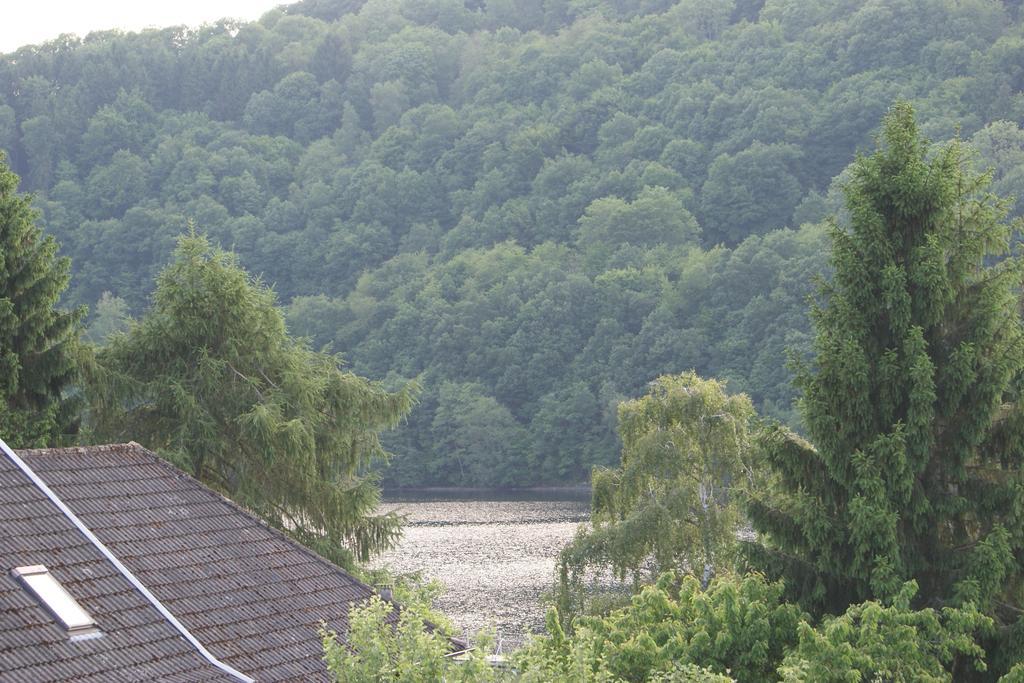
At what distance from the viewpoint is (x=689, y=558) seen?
29.3 metres

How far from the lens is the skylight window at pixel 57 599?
10.4 meters

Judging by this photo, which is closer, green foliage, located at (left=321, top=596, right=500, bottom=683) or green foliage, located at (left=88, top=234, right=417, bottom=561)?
green foliage, located at (left=321, top=596, right=500, bottom=683)

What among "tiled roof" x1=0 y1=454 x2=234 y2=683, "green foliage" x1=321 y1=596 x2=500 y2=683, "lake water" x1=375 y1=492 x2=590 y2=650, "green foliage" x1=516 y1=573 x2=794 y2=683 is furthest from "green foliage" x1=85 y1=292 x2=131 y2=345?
"green foliage" x1=321 y1=596 x2=500 y2=683

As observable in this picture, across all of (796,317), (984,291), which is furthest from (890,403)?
(796,317)

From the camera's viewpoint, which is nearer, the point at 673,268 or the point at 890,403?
the point at 890,403

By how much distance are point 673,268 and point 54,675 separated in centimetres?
9526

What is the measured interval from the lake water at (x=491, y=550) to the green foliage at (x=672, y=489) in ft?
15.8

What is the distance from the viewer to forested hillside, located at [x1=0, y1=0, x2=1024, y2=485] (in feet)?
307

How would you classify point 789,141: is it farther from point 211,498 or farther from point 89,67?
point 211,498

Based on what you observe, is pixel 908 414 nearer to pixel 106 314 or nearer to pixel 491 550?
pixel 491 550

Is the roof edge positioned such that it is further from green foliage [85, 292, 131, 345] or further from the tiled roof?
green foliage [85, 292, 131, 345]

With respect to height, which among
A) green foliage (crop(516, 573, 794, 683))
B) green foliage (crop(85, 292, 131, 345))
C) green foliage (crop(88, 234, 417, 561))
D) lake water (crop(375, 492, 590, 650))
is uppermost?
green foliage (crop(85, 292, 131, 345))

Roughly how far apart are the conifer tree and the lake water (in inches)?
678

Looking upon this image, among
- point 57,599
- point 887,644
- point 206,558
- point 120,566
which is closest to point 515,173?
point 887,644
